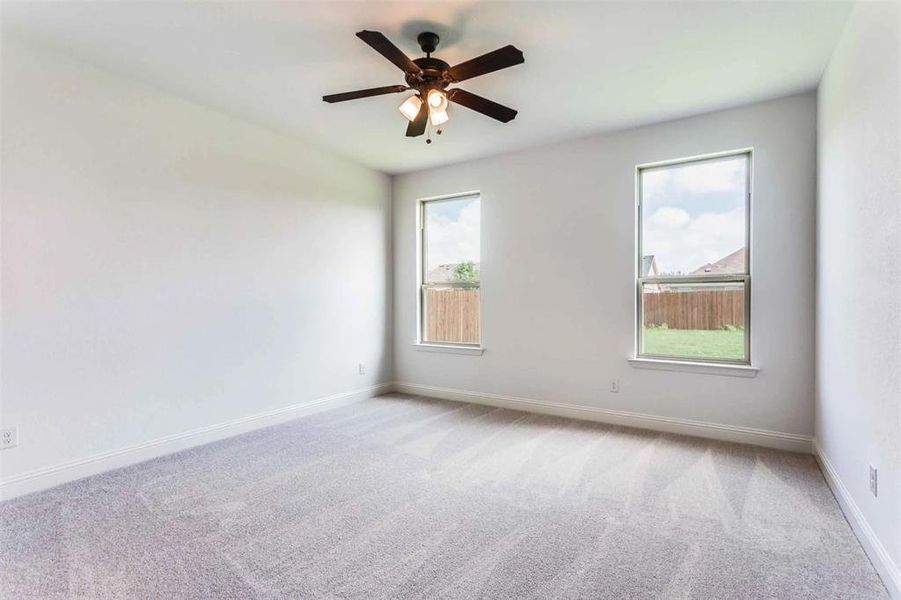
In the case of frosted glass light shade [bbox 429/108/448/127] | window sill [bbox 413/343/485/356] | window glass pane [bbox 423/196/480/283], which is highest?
A: frosted glass light shade [bbox 429/108/448/127]

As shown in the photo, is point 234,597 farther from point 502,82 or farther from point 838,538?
point 502,82

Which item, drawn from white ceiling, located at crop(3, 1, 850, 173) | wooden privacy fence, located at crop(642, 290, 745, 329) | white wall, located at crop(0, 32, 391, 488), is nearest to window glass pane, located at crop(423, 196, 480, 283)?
white wall, located at crop(0, 32, 391, 488)

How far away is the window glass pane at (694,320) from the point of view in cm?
352

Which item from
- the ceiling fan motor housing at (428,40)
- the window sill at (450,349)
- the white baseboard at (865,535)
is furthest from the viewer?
the window sill at (450,349)

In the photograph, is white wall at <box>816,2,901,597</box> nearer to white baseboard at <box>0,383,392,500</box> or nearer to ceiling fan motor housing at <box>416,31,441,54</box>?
ceiling fan motor housing at <box>416,31,441,54</box>

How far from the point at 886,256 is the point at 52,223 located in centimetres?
431

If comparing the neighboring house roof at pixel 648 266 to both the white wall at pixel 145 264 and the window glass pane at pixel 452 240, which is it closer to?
the window glass pane at pixel 452 240

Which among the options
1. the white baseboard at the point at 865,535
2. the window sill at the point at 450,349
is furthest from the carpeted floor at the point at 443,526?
the window sill at the point at 450,349

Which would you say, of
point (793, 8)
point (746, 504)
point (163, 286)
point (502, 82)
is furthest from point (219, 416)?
point (793, 8)

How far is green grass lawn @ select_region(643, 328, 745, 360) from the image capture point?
3.52 m

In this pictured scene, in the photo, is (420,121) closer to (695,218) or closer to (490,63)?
(490,63)

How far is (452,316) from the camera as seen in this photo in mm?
5004

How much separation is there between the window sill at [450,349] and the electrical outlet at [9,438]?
11.1 ft

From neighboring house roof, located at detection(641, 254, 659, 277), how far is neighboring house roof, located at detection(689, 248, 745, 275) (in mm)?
376
